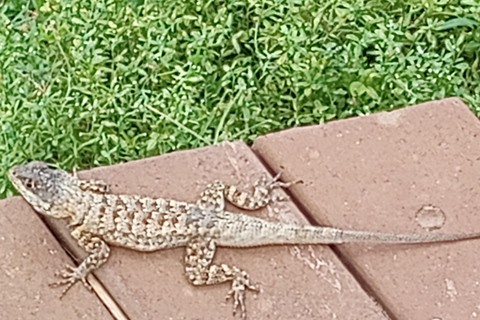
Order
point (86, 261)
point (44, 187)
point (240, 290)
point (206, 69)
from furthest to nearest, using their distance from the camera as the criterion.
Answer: point (206, 69)
point (44, 187)
point (86, 261)
point (240, 290)

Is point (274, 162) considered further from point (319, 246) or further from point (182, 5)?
point (182, 5)

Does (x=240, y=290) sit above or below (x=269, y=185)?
below

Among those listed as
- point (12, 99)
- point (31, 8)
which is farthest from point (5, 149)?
point (31, 8)

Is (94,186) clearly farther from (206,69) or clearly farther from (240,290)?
(206,69)

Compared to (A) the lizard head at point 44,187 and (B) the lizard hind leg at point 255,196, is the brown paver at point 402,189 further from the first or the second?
(A) the lizard head at point 44,187

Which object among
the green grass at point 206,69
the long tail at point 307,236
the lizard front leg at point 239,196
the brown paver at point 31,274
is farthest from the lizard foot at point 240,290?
the green grass at point 206,69

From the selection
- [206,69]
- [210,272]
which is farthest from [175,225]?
[206,69]
